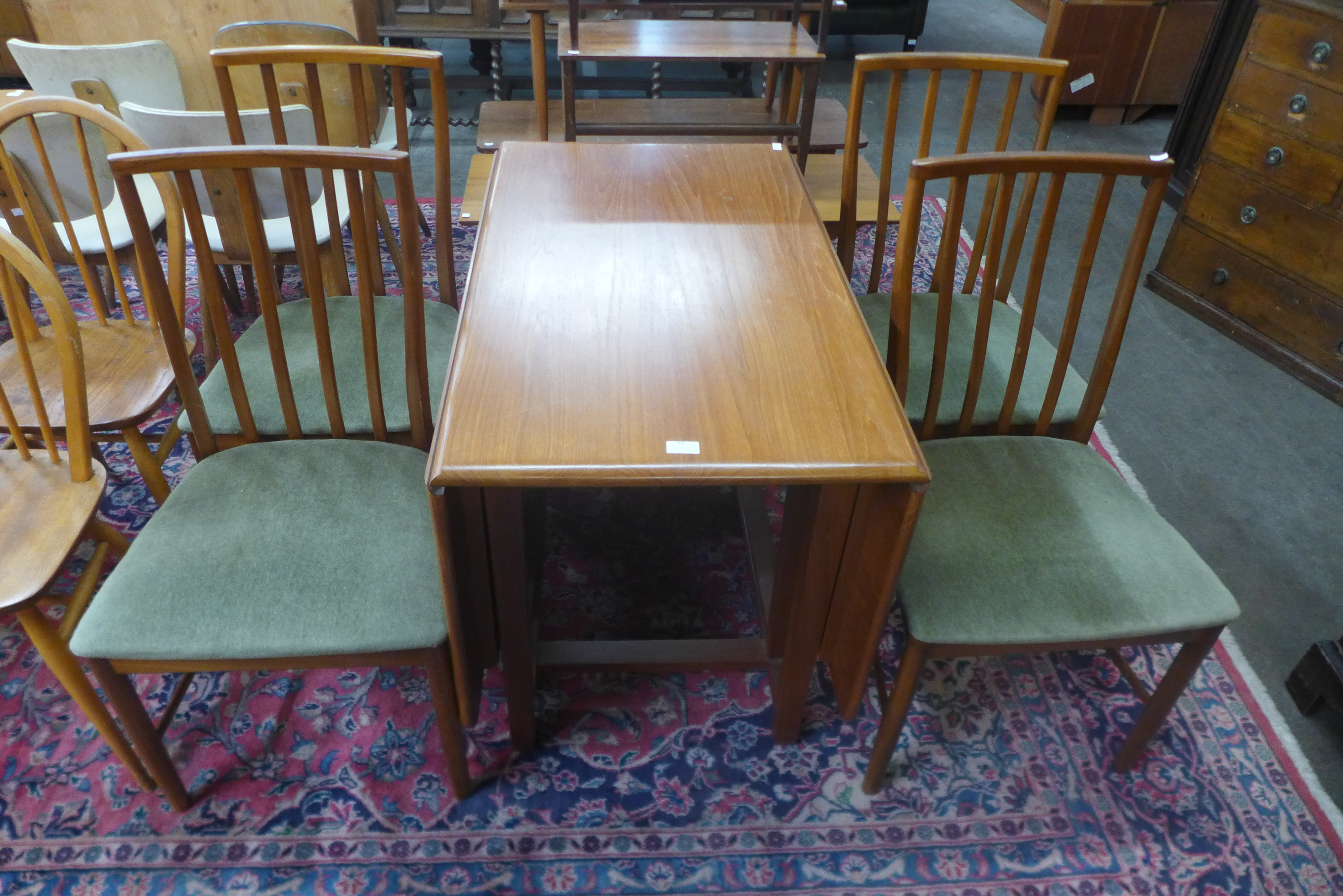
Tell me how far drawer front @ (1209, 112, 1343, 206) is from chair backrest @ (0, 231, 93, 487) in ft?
9.11

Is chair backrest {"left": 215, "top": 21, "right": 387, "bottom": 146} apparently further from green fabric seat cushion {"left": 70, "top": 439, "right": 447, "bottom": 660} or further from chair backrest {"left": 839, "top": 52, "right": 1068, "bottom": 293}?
chair backrest {"left": 839, "top": 52, "right": 1068, "bottom": 293}

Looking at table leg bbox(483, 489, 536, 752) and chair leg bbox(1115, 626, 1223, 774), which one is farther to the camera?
chair leg bbox(1115, 626, 1223, 774)

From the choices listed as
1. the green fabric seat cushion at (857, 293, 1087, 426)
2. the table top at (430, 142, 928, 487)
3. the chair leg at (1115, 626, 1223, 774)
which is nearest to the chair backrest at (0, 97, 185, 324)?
the table top at (430, 142, 928, 487)

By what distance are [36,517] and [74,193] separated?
1190 millimetres

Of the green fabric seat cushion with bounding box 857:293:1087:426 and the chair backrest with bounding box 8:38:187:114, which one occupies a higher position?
the chair backrest with bounding box 8:38:187:114

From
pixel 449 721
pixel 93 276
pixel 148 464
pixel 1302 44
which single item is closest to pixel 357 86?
pixel 93 276

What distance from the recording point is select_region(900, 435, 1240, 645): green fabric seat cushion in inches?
45.0

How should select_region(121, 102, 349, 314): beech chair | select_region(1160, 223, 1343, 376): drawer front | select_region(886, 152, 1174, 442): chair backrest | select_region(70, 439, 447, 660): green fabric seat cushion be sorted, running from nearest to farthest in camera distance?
select_region(70, 439, 447, 660): green fabric seat cushion, select_region(886, 152, 1174, 442): chair backrest, select_region(121, 102, 349, 314): beech chair, select_region(1160, 223, 1343, 376): drawer front

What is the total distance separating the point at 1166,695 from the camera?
1310 mm

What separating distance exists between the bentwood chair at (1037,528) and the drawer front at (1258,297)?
1.40 metres

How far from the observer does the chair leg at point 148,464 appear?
1521 millimetres

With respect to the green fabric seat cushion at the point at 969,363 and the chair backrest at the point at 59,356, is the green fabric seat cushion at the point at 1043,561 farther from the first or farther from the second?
the chair backrest at the point at 59,356

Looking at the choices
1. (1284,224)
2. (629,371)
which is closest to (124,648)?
(629,371)

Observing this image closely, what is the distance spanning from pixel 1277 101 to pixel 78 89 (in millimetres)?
3285
